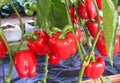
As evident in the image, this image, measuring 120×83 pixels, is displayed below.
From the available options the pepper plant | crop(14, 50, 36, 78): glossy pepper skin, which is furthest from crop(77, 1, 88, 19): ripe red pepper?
crop(14, 50, 36, 78): glossy pepper skin

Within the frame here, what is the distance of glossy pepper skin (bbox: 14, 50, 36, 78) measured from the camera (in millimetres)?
540

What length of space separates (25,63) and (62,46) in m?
0.10

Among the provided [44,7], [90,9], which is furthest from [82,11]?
[44,7]

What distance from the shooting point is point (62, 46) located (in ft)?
1.79

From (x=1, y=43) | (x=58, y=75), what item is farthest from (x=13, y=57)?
(x=58, y=75)

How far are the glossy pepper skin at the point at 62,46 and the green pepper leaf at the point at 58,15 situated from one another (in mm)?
23

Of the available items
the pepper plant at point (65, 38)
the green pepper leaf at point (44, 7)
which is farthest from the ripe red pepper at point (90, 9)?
the green pepper leaf at point (44, 7)

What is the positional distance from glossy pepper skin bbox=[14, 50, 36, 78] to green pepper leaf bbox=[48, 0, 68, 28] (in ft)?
0.27

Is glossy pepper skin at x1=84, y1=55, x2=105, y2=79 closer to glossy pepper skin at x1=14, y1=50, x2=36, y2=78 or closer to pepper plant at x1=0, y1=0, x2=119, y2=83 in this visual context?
pepper plant at x1=0, y1=0, x2=119, y2=83

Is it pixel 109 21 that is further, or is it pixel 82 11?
pixel 82 11

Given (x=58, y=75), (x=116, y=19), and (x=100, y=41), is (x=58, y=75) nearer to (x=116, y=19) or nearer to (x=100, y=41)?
(x=100, y=41)

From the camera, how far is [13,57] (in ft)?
1.74

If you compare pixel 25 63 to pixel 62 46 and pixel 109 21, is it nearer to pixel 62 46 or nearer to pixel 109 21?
pixel 62 46

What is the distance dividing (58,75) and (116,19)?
69.4 inches
